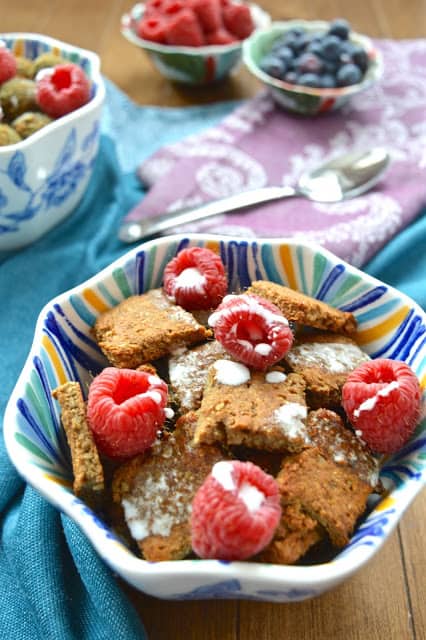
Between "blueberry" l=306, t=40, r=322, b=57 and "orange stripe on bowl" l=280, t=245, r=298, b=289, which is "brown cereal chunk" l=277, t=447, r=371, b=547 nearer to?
"orange stripe on bowl" l=280, t=245, r=298, b=289

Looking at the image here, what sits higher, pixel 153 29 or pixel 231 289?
pixel 153 29

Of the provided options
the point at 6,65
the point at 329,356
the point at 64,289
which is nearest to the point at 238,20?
the point at 6,65

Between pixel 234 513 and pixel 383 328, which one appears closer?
pixel 234 513

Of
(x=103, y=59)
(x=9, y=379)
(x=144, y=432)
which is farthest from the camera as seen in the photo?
(x=103, y=59)

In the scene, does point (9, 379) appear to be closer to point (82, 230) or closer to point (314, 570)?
point (82, 230)

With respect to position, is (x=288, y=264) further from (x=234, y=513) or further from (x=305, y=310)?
(x=234, y=513)

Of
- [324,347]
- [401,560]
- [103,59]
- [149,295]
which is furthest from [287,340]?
[103,59]

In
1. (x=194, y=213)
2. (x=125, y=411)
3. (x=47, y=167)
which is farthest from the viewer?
(x=194, y=213)
